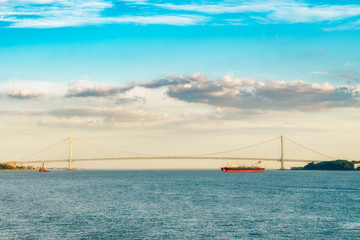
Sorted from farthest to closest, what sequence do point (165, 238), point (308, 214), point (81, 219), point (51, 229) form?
point (308, 214)
point (81, 219)
point (51, 229)
point (165, 238)

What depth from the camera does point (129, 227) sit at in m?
50.5

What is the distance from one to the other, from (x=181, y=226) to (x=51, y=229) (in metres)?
15.2

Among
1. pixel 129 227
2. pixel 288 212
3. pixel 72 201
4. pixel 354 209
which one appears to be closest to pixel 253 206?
pixel 288 212

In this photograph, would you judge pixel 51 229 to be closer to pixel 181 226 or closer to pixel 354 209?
pixel 181 226

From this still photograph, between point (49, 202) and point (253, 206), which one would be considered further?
point (49, 202)

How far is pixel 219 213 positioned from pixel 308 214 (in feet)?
42.3

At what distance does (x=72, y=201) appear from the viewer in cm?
8012

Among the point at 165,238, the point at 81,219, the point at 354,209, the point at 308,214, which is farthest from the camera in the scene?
the point at 354,209

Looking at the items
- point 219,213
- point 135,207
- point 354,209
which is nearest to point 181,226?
point 219,213

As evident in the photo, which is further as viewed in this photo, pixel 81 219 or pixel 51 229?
pixel 81 219

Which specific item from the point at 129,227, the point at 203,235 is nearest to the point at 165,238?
the point at 203,235

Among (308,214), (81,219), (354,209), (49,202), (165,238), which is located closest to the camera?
(165,238)

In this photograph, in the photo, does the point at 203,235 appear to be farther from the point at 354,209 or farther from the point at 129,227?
the point at 354,209

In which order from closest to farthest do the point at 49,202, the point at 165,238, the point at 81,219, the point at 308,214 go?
the point at 165,238 → the point at 81,219 → the point at 308,214 → the point at 49,202
